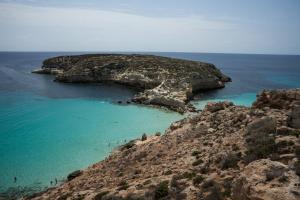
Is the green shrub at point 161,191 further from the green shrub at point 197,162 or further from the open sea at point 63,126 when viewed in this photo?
the open sea at point 63,126

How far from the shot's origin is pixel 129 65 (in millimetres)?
102375

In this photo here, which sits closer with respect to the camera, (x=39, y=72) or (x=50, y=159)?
(x=50, y=159)

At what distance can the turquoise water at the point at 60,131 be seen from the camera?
3095 centimetres

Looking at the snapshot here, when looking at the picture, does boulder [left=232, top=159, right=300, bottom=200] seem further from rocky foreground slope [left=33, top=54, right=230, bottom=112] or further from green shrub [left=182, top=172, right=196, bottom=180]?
rocky foreground slope [left=33, top=54, right=230, bottom=112]

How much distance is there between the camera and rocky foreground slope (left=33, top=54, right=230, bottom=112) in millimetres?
66400

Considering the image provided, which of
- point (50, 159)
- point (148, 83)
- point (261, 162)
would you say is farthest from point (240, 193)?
point (148, 83)

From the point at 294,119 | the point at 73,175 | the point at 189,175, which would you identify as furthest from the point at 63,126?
the point at 294,119

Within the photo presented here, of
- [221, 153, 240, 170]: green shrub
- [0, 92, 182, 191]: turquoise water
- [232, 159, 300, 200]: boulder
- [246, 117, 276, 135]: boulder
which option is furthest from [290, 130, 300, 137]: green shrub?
[0, 92, 182, 191]: turquoise water

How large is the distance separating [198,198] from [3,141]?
32.5 meters

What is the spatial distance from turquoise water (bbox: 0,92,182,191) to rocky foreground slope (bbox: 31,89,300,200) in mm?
5415

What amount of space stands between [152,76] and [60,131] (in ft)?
159

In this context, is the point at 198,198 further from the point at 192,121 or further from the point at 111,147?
the point at 111,147

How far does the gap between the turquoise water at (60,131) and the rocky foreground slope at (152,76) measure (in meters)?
7.91

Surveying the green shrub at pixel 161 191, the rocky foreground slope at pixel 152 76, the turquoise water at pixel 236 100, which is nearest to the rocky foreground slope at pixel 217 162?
the green shrub at pixel 161 191
